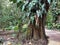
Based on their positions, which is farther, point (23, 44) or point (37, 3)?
point (23, 44)

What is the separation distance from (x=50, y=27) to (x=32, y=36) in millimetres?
8993

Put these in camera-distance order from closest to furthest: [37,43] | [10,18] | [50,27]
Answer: [37,43] → [10,18] → [50,27]

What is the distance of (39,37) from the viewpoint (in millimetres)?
7539

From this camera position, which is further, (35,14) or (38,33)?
(38,33)

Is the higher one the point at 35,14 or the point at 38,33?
the point at 35,14

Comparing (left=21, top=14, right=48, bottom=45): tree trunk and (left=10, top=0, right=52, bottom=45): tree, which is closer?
(left=10, top=0, right=52, bottom=45): tree

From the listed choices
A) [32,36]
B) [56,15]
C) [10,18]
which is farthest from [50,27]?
[32,36]

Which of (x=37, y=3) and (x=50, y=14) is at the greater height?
(x=37, y=3)

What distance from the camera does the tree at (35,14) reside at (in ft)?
22.5

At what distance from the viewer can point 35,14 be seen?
7.06m

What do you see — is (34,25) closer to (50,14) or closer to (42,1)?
(42,1)

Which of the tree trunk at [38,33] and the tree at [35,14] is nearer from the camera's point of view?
the tree at [35,14]

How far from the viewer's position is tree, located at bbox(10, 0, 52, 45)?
6855 mm

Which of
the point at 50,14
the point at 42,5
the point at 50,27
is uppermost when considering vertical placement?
the point at 42,5
